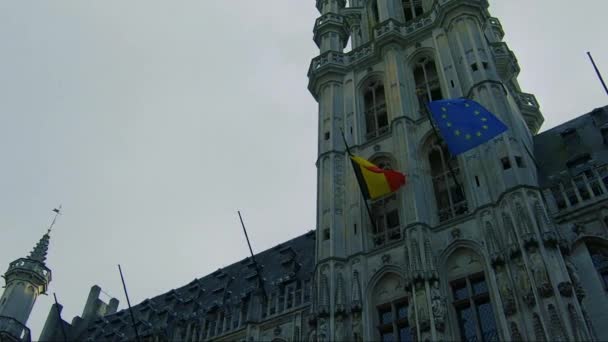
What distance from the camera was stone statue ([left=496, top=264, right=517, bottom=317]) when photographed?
64.7 feet

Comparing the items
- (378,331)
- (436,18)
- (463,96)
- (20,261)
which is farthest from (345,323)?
(20,261)

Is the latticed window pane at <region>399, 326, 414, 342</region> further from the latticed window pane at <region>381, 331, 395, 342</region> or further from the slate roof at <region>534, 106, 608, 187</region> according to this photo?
the slate roof at <region>534, 106, 608, 187</region>

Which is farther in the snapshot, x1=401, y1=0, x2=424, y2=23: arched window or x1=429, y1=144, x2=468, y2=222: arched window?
x1=401, y1=0, x2=424, y2=23: arched window

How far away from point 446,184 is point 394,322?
6.62m

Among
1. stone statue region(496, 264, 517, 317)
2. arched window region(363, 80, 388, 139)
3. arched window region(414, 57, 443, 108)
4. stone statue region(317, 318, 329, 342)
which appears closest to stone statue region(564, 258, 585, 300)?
stone statue region(496, 264, 517, 317)

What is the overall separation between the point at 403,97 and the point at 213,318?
13893mm

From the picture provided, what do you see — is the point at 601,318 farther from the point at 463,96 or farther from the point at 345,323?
the point at 463,96

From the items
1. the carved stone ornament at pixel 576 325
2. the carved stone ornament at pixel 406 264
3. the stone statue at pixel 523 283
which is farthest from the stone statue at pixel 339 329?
the carved stone ornament at pixel 576 325

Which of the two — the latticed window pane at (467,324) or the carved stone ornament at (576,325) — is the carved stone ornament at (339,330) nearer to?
the latticed window pane at (467,324)

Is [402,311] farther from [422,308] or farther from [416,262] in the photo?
[416,262]

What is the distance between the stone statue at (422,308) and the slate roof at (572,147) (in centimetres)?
700

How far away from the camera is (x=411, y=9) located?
40.0 metres

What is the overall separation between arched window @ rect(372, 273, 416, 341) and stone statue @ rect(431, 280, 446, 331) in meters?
0.91

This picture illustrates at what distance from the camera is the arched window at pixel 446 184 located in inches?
990
